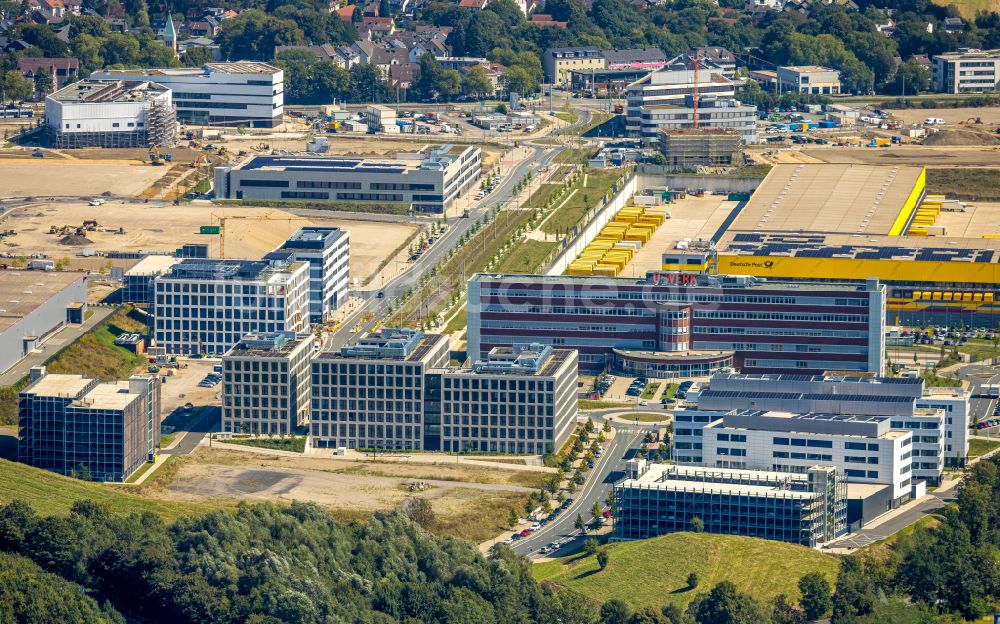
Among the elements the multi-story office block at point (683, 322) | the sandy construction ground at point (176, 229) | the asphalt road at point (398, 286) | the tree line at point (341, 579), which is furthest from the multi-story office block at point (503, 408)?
the sandy construction ground at point (176, 229)

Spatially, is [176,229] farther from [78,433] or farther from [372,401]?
[78,433]

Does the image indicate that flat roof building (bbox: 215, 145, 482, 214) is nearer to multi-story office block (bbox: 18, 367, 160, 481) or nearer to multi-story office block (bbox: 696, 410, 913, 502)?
multi-story office block (bbox: 18, 367, 160, 481)

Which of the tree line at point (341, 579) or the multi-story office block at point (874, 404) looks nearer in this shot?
the tree line at point (341, 579)

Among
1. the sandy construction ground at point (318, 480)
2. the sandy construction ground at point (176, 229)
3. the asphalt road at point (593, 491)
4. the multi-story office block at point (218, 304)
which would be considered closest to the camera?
the asphalt road at point (593, 491)

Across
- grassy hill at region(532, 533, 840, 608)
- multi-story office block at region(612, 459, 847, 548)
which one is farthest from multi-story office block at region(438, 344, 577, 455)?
grassy hill at region(532, 533, 840, 608)

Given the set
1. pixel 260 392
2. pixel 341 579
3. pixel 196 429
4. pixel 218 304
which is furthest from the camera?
pixel 218 304

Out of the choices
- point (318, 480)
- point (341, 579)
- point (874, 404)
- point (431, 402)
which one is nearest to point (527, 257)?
point (431, 402)

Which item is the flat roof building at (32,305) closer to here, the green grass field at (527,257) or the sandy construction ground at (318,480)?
the sandy construction ground at (318,480)
